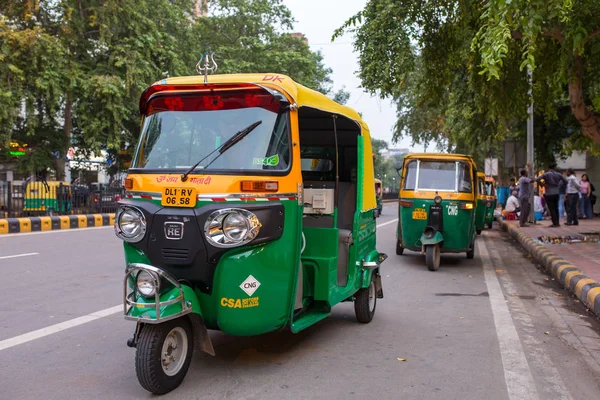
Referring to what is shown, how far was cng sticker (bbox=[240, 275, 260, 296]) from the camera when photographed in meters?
4.20

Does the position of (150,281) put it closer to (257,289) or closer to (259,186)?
(257,289)

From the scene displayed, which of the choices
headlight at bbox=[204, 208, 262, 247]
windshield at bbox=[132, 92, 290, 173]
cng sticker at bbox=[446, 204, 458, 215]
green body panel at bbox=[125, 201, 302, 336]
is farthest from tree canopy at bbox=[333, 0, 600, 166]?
headlight at bbox=[204, 208, 262, 247]

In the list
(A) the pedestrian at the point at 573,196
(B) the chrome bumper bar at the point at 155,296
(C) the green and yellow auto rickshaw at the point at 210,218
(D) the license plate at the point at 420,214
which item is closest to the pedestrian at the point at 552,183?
(A) the pedestrian at the point at 573,196

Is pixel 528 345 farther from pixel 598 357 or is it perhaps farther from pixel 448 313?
pixel 448 313

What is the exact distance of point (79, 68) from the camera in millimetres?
22281

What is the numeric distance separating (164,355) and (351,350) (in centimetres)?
183

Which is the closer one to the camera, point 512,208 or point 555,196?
point 555,196

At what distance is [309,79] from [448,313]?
28630mm

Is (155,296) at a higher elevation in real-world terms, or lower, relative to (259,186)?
lower

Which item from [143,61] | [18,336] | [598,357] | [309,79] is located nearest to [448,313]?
[598,357]

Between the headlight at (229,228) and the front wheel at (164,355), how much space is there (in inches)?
24.9

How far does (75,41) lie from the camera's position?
2248 centimetres

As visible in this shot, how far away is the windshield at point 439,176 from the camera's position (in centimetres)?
1077

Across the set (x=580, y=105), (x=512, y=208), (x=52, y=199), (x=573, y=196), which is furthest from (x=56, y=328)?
(x=512, y=208)
